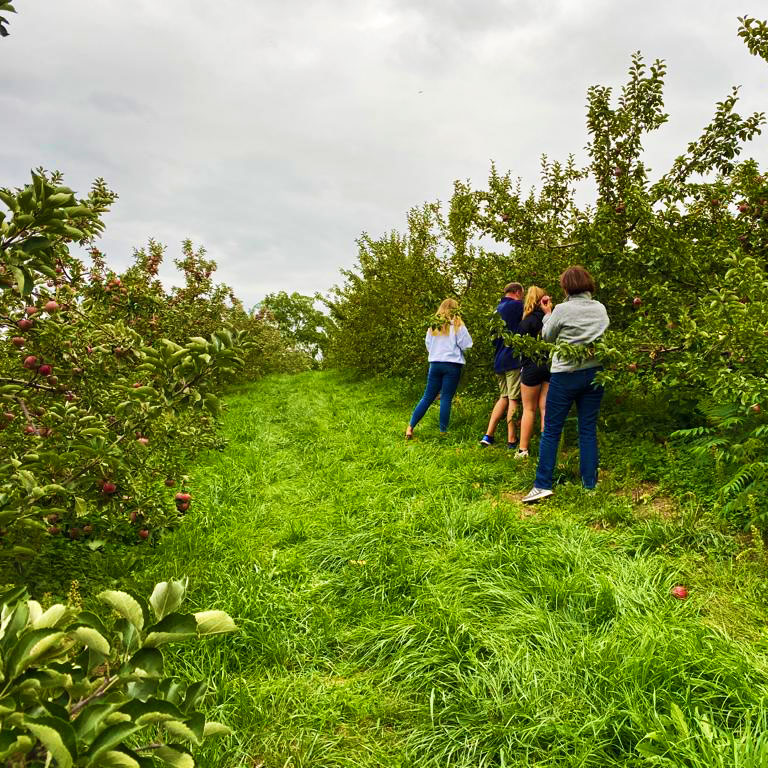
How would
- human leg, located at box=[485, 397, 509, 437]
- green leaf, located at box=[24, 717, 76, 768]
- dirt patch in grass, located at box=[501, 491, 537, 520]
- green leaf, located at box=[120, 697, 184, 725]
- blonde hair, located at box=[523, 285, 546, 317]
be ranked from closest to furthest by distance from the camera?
green leaf, located at box=[24, 717, 76, 768], green leaf, located at box=[120, 697, 184, 725], dirt patch in grass, located at box=[501, 491, 537, 520], blonde hair, located at box=[523, 285, 546, 317], human leg, located at box=[485, 397, 509, 437]

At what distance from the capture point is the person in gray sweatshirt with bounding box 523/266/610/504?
4023 millimetres

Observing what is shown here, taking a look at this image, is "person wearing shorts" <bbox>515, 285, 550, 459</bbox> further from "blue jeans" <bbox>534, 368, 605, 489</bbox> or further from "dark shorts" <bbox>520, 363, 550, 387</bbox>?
"blue jeans" <bbox>534, 368, 605, 489</bbox>

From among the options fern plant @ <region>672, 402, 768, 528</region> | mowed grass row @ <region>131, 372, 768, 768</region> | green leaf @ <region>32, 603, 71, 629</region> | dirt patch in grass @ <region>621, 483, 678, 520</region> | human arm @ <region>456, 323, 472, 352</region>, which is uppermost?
human arm @ <region>456, 323, 472, 352</region>

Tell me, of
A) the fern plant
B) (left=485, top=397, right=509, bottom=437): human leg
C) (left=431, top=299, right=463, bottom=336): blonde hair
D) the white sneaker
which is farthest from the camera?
(left=431, top=299, right=463, bottom=336): blonde hair

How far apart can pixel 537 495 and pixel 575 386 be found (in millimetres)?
1028

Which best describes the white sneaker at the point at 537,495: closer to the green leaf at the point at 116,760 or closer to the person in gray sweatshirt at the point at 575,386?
the person in gray sweatshirt at the point at 575,386

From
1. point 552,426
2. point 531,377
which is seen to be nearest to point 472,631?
point 552,426

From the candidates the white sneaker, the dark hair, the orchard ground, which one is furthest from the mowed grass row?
the dark hair

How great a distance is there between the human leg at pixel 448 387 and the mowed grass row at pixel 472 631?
6.57 ft

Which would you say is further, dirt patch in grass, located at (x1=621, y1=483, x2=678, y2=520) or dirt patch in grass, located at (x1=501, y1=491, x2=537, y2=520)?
dirt patch in grass, located at (x1=501, y1=491, x2=537, y2=520)

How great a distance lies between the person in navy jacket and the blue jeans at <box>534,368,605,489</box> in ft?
4.20

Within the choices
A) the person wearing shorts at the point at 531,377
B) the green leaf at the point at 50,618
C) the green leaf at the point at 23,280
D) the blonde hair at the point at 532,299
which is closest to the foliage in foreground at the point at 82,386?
the green leaf at the point at 23,280

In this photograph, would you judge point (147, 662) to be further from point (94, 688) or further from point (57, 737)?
point (57, 737)

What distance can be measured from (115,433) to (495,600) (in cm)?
220
